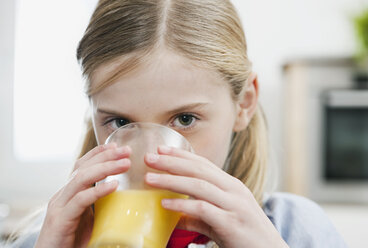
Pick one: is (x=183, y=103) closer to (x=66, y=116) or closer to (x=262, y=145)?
(x=262, y=145)

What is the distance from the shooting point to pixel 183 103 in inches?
30.0

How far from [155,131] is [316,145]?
7.58 ft

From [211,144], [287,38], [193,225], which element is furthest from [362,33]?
[193,225]

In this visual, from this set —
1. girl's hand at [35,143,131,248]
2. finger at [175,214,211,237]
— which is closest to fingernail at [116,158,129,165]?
girl's hand at [35,143,131,248]

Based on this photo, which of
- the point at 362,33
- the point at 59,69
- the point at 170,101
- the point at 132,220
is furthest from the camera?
the point at 59,69

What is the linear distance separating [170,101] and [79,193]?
0.21 meters

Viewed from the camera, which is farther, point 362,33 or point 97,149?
point 362,33

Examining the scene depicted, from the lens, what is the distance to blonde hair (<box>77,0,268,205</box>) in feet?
2.63

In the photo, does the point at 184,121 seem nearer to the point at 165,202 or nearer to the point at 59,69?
the point at 165,202

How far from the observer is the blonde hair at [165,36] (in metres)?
0.80

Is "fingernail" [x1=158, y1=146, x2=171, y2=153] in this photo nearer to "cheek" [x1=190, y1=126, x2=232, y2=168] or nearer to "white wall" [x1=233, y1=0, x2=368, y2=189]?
"cheek" [x1=190, y1=126, x2=232, y2=168]

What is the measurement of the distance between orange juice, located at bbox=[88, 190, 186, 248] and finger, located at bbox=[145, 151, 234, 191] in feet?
0.12

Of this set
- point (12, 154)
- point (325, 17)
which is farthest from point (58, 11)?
point (325, 17)

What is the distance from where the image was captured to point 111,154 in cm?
63
